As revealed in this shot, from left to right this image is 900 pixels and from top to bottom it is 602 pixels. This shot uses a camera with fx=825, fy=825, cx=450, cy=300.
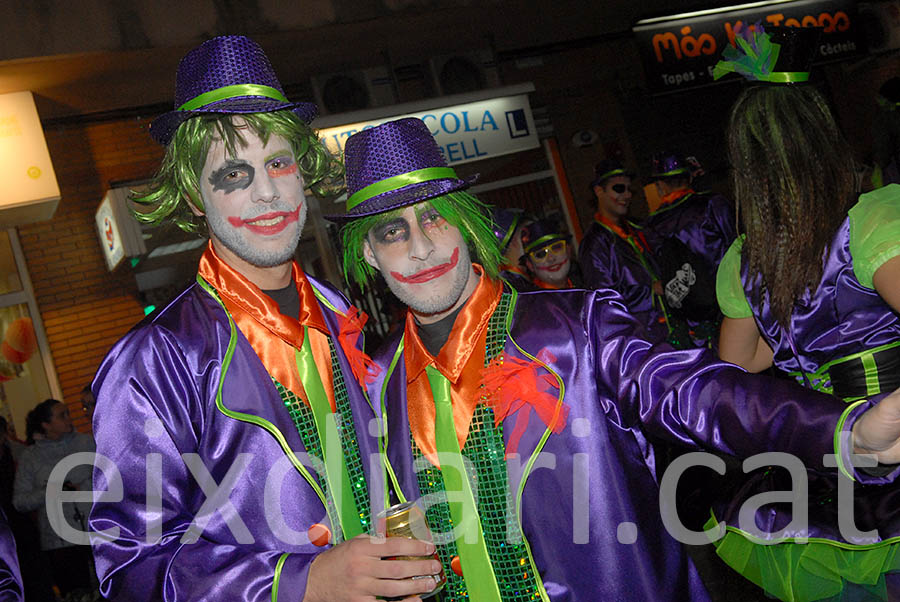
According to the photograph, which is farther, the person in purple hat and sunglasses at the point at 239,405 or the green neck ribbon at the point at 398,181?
the green neck ribbon at the point at 398,181

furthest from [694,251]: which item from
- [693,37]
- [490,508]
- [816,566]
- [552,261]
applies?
[693,37]

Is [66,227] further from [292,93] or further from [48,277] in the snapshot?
[292,93]

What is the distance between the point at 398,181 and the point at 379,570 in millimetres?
897

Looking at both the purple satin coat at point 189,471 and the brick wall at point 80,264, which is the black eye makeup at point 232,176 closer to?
the purple satin coat at point 189,471

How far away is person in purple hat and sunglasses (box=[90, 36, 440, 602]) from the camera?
154 cm

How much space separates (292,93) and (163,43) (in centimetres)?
248

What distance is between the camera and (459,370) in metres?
1.87

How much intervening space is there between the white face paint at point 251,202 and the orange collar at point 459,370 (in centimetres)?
41

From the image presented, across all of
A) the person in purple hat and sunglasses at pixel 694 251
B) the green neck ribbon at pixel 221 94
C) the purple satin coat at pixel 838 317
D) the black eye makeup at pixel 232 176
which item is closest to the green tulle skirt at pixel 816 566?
the purple satin coat at pixel 838 317

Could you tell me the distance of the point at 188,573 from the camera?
1.53m

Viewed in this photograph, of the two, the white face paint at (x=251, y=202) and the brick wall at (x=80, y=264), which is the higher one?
the brick wall at (x=80, y=264)

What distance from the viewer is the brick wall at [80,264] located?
24.3 feet

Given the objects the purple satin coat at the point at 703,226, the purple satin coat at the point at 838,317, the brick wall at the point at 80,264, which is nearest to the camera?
the purple satin coat at the point at 838,317

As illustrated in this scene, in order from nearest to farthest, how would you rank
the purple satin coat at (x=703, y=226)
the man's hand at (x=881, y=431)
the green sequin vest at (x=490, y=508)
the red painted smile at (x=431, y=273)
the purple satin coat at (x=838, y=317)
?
the man's hand at (x=881, y=431) → the green sequin vest at (x=490, y=508) → the red painted smile at (x=431, y=273) → the purple satin coat at (x=838, y=317) → the purple satin coat at (x=703, y=226)
